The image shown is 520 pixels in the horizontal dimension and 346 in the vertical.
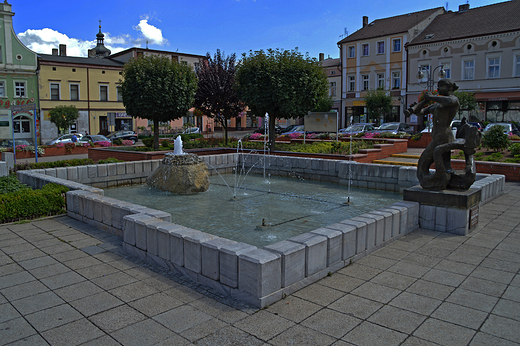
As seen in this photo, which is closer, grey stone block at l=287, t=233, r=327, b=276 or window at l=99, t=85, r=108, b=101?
grey stone block at l=287, t=233, r=327, b=276

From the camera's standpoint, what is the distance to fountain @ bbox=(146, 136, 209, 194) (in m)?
10.9

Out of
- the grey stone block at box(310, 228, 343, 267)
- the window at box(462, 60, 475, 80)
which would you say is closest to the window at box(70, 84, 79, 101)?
the window at box(462, 60, 475, 80)

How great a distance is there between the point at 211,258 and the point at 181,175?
6711mm

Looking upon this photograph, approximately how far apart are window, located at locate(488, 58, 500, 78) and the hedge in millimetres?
35025

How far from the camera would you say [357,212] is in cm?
878

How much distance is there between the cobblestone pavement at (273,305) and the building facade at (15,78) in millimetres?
38217

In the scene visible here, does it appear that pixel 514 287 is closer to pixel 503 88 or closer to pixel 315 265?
pixel 315 265

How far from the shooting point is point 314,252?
4637 millimetres

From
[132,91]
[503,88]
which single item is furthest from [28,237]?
[503,88]

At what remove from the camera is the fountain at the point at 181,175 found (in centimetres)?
1090

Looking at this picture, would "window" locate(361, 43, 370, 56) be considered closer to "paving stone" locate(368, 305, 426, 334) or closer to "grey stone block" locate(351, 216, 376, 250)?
"grey stone block" locate(351, 216, 376, 250)

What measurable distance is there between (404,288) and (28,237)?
5602 millimetres

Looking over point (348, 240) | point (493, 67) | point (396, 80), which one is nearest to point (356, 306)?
point (348, 240)

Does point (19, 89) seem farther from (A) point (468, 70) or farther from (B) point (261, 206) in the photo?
(A) point (468, 70)
